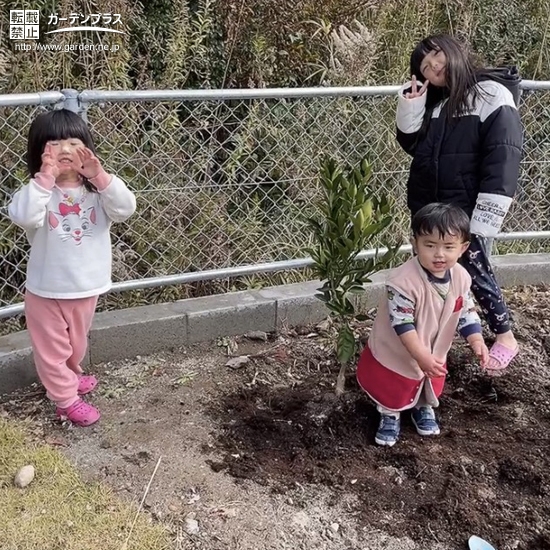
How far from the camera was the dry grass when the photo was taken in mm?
2314

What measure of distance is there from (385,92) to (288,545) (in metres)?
2.45

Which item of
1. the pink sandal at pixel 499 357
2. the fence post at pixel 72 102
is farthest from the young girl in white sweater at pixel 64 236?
the pink sandal at pixel 499 357

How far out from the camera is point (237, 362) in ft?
11.4

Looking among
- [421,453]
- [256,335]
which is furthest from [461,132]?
[256,335]

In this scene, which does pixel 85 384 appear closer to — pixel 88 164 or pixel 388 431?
pixel 88 164

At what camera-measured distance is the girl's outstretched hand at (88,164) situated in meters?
2.57

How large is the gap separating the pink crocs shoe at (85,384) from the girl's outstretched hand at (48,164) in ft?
3.44

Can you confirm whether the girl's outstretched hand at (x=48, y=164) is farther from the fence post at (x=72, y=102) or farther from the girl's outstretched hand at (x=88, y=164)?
the fence post at (x=72, y=102)

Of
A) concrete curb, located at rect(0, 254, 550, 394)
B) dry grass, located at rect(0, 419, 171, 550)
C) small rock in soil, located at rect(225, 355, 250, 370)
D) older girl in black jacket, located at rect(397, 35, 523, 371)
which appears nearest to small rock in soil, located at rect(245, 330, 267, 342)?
concrete curb, located at rect(0, 254, 550, 394)

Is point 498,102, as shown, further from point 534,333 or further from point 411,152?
point 534,333

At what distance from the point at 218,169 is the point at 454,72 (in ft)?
5.24

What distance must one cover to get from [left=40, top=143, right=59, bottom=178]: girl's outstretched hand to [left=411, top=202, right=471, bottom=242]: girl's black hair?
135 cm

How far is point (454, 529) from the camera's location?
8.00 feet

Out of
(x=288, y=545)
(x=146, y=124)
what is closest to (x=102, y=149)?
(x=146, y=124)
